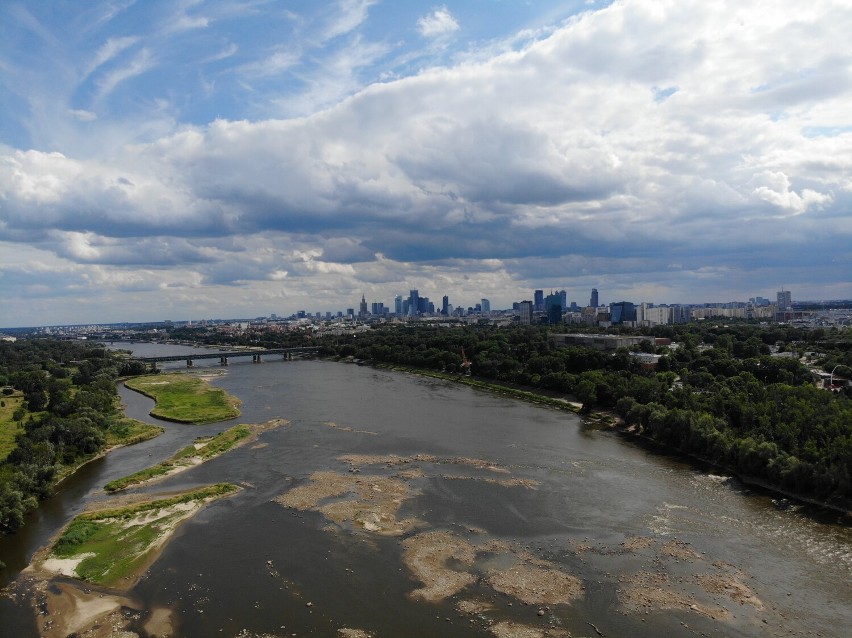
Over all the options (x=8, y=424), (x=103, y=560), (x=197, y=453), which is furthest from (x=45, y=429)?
(x=103, y=560)

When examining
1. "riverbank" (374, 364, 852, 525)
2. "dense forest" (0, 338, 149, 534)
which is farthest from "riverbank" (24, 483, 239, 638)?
"riverbank" (374, 364, 852, 525)

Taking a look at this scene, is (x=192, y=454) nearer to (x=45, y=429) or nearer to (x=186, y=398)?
(x=45, y=429)

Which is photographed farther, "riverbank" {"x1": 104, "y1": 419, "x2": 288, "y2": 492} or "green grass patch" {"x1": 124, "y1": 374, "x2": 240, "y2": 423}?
"green grass patch" {"x1": 124, "y1": 374, "x2": 240, "y2": 423}

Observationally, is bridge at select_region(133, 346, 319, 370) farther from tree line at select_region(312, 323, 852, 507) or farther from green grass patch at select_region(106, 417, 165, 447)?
green grass patch at select_region(106, 417, 165, 447)

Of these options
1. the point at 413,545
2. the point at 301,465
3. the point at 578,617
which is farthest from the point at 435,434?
the point at 578,617

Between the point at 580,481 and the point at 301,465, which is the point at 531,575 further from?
the point at 301,465

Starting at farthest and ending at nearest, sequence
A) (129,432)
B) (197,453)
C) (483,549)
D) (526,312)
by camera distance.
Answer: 1. (526,312)
2. (129,432)
3. (197,453)
4. (483,549)
